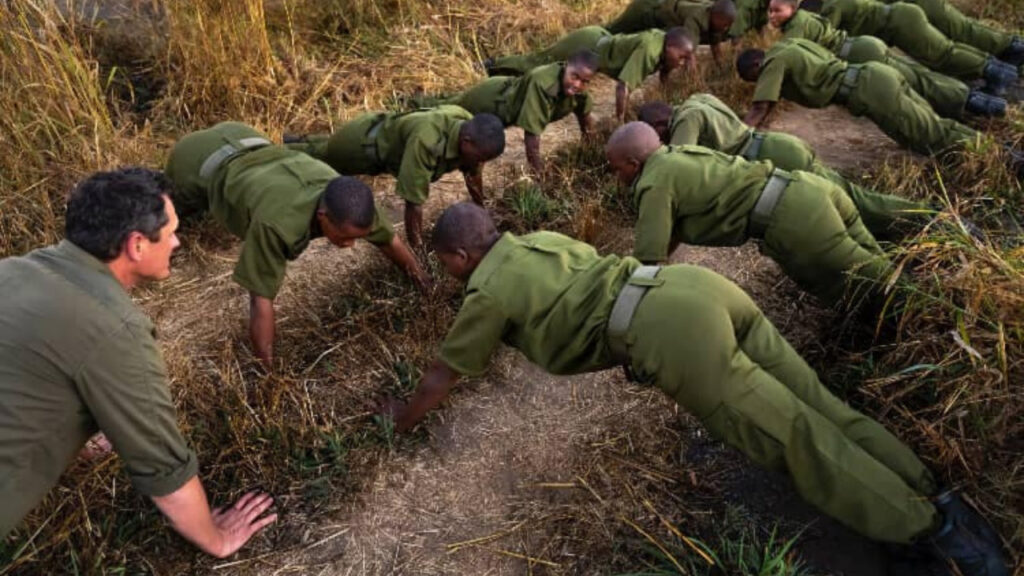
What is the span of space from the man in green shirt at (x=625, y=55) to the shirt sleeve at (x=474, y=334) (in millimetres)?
3618

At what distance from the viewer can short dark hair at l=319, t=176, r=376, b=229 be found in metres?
3.01

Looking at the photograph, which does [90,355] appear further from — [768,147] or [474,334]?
[768,147]

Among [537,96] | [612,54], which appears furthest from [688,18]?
[537,96]

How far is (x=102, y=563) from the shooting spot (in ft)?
7.93

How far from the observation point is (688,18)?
21.6ft

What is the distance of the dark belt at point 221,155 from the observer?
347 cm

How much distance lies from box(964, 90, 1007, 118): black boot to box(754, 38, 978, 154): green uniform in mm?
696

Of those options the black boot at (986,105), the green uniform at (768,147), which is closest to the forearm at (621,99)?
the green uniform at (768,147)

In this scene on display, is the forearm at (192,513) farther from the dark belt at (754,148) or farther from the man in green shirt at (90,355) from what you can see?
the dark belt at (754,148)

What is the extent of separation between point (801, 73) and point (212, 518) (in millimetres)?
4591

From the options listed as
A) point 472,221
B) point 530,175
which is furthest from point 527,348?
point 530,175

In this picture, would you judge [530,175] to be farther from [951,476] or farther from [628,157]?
[951,476]

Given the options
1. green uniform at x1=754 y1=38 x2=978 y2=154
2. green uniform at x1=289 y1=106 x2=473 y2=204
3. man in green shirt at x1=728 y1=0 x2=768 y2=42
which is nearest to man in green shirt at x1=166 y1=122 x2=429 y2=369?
green uniform at x1=289 y1=106 x2=473 y2=204

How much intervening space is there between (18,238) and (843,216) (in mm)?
4524
